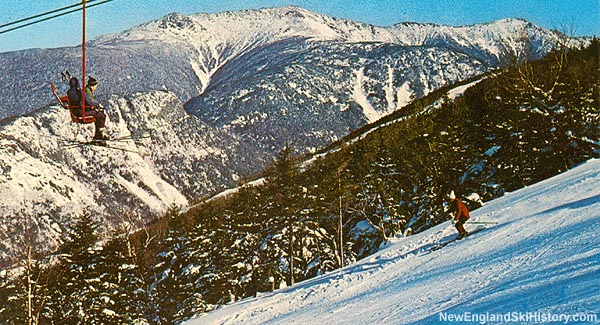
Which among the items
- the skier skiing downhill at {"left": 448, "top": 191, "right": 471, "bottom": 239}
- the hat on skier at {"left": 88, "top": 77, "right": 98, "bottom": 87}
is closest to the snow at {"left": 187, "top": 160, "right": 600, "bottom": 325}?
the skier skiing downhill at {"left": 448, "top": 191, "right": 471, "bottom": 239}

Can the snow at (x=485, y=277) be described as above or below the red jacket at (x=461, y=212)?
below

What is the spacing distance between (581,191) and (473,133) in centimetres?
2587

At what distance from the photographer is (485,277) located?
13.0 metres

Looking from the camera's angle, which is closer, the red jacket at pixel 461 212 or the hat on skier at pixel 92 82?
the hat on skier at pixel 92 82

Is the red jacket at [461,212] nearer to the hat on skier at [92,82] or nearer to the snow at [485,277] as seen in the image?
the snow at [485,277]

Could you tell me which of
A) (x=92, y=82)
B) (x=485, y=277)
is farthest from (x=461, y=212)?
(x=92, y=82)

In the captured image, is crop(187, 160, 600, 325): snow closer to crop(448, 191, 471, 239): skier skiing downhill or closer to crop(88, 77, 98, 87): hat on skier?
crop(448, 191, 471, 239): skier skiing downhill

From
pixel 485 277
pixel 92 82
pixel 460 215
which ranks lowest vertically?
pixel 485 277

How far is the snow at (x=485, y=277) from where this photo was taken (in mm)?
10016

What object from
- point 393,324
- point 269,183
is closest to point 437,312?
point 393,324

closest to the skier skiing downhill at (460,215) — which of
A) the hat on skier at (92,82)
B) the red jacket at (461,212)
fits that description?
the red jacket at (461,212)

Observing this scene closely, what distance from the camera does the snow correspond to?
10.0 meters

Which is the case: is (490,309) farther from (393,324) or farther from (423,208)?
(423,208)

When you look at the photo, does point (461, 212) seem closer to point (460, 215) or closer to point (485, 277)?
point (460, 215)
